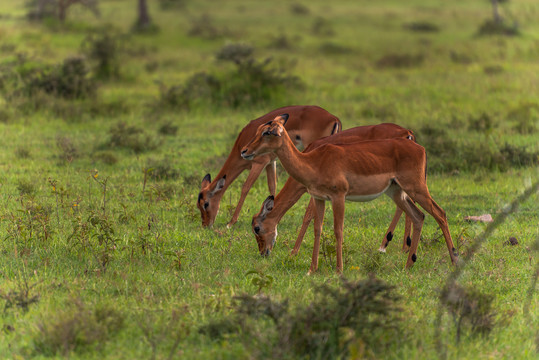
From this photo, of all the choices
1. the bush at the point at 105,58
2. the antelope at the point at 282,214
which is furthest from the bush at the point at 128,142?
the bush at the point at 105,58

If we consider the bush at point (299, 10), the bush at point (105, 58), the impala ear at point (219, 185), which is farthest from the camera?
the bush at point (299, 10)

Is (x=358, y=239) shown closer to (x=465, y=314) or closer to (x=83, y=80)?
(x=465, y=314)

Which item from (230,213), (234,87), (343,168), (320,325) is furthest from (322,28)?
(320,325)

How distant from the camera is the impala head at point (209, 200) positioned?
8383 millimetres

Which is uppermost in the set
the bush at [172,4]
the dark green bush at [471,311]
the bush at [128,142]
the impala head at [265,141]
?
the impala head at [265,141]

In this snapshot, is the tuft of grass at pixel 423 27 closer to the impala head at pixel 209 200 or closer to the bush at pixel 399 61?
the bush at pixel 399 61

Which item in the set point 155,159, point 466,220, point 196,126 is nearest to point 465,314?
point 466,220

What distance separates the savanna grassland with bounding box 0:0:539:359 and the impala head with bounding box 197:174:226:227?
188 millimetres

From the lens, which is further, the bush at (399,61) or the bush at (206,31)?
the bush at (206,31)

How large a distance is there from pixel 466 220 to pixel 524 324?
3333 mm

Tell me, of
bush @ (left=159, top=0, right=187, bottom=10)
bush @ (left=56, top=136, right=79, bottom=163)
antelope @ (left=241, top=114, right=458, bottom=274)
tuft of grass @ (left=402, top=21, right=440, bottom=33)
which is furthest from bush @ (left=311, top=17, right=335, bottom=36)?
antelope @ (left=241, top=114, right=458, bottom=274)

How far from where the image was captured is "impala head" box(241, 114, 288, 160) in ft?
20.5

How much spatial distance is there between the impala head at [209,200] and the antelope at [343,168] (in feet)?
6.50

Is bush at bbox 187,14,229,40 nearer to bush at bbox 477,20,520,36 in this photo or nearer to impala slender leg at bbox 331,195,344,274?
bush at bbox 477,20,520,36
